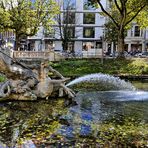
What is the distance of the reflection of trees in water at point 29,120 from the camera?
10649 millimetres

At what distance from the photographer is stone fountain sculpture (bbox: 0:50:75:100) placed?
16422mm

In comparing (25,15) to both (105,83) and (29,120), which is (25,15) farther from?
(29,120)

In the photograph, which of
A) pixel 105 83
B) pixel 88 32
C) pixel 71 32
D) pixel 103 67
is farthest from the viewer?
pixel 88 32

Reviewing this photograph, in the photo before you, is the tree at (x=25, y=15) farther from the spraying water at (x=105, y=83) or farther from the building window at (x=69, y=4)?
the spraying water at (x=105, y=83)

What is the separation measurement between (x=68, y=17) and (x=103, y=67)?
35969 mm

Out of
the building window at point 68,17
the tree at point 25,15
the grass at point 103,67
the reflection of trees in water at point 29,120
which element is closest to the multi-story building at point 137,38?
the building window at point 68,17

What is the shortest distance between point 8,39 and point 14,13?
40.6 meters

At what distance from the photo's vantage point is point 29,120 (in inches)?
502

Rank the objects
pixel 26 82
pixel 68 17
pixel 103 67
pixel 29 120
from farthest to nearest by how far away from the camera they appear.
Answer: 1. pixel 68 17
2. pixel 103 67
3. pixel 26 82
4. pixel 29 120

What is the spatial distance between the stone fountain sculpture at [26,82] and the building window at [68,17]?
57.3 m

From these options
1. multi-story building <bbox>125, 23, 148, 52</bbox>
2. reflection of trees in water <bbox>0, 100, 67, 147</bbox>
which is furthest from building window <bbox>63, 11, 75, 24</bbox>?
reflection of trees in water <bbox>0, 100, 67, 147</bbox>

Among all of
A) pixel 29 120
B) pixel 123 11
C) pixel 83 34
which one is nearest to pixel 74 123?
pixel 29 120

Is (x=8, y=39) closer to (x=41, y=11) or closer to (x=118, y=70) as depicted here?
(x=41, y=11)

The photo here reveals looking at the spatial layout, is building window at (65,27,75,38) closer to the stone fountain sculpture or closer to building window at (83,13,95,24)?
building window at (83,13,95,24)
